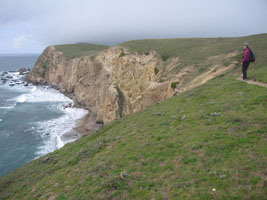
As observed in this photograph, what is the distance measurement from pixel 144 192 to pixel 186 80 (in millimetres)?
22203

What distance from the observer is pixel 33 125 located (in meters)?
42.9

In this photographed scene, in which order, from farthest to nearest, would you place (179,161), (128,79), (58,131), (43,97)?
1. (43,97)
2. (128,79)
3. (58,131)
4. (179,161)

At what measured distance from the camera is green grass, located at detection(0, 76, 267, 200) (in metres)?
7.02

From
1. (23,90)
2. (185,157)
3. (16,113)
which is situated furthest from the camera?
(23,90)

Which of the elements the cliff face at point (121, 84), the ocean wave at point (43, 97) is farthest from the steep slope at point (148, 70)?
the ocean wave at point (43, 97)

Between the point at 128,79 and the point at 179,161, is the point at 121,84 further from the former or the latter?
the point at 179,161

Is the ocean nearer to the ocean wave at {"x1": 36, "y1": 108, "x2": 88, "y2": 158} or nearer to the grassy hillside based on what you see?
the ocean wave at {"x1": 36, "y1": 108, "x2": 88, "y2": 158}

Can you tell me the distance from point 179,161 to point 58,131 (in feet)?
117

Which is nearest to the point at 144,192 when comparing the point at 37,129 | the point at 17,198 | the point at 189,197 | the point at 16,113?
the point at 189,197

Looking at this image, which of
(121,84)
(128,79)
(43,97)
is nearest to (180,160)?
(128,79)

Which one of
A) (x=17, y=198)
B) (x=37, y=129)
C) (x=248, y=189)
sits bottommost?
(x=37, y=129)

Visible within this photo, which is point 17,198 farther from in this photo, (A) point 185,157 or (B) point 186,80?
(B) point 186,80

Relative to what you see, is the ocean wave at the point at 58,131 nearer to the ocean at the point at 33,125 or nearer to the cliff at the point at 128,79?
the ocean at the point at 33,125

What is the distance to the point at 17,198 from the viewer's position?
1188 centimetres
